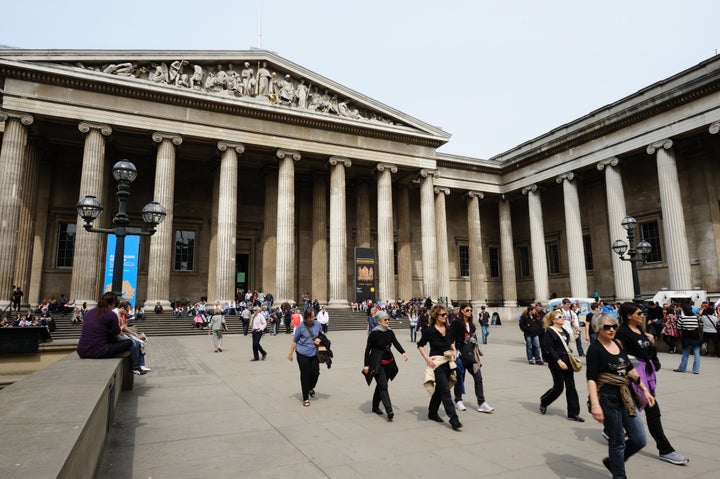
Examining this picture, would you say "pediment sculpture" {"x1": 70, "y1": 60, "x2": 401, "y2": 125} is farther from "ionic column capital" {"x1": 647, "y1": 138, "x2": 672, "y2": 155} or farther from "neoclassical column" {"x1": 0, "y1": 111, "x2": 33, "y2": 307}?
"ionic column capital" {"x1": 647, "y1": 138, "x2": 672, "y2": 155}

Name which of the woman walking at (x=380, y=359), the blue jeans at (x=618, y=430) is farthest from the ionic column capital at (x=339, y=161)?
the blue jeans at (x=618, y=430)

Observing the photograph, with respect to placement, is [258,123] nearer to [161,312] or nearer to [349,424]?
[161,312]

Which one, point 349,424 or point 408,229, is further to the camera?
point 408,229

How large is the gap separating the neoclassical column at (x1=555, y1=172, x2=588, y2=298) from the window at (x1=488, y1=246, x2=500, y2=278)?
9.84m

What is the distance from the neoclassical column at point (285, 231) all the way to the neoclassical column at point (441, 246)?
10.9 meters

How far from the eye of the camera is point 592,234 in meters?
33.3

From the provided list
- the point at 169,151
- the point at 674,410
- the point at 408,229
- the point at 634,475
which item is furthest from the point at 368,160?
the point at 634,475

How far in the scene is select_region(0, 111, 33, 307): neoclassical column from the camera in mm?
21297

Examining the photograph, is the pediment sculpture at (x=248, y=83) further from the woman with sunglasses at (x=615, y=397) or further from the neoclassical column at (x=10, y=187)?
the woman with sunglasses at (x=615, y=397)

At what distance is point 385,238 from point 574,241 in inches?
498

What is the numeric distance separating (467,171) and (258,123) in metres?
17.0

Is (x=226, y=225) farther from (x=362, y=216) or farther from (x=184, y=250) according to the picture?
(x=362, y=216)

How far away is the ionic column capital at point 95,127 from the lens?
76.1 feet

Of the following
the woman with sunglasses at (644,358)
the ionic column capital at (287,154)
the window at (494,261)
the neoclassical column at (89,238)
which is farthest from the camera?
the window at (494,261)
